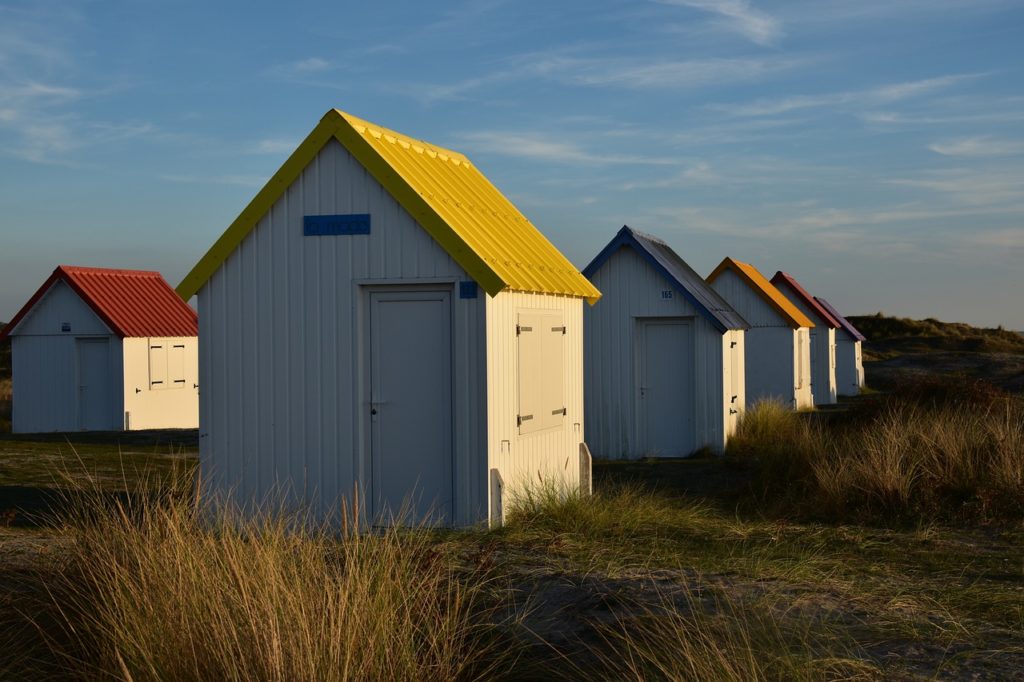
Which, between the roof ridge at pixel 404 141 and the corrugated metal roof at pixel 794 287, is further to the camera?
the corrugated metal roof at pixel 794 287

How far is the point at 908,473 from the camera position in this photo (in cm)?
1323

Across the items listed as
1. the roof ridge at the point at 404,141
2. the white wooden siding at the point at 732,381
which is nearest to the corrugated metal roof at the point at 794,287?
the white wooden siding at the point at 732,381

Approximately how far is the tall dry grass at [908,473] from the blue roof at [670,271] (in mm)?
4638

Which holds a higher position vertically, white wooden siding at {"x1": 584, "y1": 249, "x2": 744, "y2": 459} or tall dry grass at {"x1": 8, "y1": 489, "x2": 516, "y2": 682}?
white wooden siding at {"x1": 584, "y1": 249, "x2": 744, "y2": 459}

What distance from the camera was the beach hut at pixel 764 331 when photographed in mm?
29531

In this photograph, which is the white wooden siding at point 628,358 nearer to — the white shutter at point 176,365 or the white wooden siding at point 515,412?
the white wooden siding at point 515,412

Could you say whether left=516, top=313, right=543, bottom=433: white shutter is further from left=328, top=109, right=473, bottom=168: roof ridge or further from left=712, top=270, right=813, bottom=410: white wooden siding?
left=712, top=270, right=813, bottom=410: white wooden siding

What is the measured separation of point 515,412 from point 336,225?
262 cm

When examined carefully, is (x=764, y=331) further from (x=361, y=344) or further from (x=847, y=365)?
(x=361, y=344)

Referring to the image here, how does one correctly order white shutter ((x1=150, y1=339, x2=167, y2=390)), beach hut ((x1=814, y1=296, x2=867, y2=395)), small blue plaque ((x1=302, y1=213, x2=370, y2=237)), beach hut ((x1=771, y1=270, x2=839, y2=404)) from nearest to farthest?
small blue plaque ((x1=302, y1=213, x2=370, y2=237))
white shutter ((x1=150, y1=339, x2=167, y2=390))
beach hut ((x1=771, y1=270, x2=839, y2=404))
beach hut ((x1=814, y1=296, x2=867, y2=395))

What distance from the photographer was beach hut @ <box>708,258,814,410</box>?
2953 cm

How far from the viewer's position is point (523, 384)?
12609 millimetres

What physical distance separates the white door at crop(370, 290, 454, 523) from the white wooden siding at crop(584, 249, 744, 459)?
971 cm

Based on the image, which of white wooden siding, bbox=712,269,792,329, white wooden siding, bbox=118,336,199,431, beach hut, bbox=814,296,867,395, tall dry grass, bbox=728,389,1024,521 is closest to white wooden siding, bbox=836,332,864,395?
beach hut, bbox=814,296,867,395
